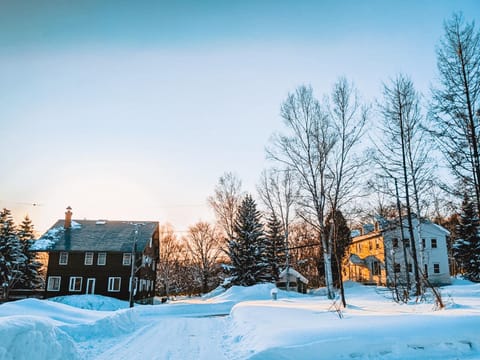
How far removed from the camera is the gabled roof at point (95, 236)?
35.5 metres

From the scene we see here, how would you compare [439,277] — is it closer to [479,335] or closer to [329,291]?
[329,291]

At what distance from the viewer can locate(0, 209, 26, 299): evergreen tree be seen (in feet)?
117

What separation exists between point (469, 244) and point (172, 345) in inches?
1414

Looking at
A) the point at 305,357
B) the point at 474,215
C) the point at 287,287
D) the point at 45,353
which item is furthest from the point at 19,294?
the point at 474,215

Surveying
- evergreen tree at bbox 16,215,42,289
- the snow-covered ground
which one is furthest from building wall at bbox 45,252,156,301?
the snow-covered ground

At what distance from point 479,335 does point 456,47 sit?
9919 millimetres

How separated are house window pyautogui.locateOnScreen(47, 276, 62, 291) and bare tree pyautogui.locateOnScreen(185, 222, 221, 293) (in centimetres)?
2172

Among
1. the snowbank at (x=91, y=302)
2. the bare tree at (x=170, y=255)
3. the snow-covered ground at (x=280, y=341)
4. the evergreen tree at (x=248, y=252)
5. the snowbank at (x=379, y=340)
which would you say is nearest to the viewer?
the snow-covered ground at (x=280, y=341)

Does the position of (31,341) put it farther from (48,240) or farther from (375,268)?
(375,268)

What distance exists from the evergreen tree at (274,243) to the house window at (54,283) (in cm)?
2090

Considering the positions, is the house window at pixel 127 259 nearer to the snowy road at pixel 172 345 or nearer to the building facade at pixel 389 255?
the snowy road at pixel 172 345

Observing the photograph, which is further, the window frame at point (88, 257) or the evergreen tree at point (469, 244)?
the evergreen tree at point (469, 244)


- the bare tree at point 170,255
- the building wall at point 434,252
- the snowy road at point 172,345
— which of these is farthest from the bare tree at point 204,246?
the snowy road at point 172,345

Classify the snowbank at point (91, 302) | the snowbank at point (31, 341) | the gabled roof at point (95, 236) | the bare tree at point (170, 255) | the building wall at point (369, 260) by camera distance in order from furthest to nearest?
the bare tree at point (170, 255) → the building wall at point (369, 260) → the gabled roof at point (95, 236) → the snowbank at point (91, 302) → the snowbank at point (31, 341)
